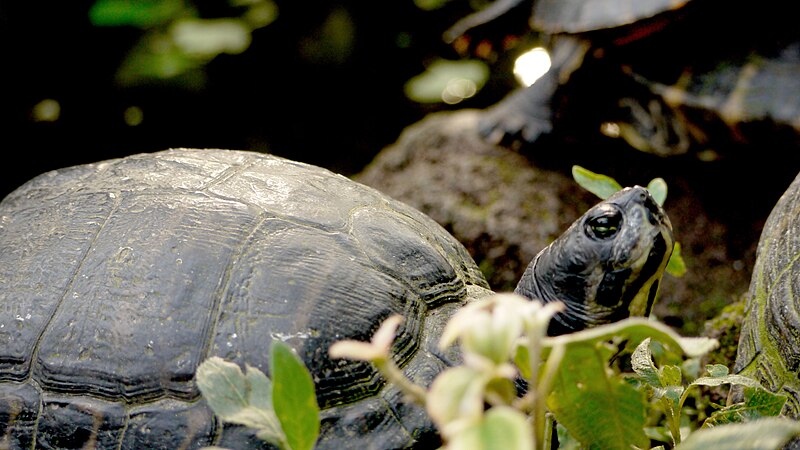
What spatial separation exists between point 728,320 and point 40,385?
1.26 metres

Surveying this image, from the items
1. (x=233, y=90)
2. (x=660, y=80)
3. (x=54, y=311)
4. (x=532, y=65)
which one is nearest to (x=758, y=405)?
(x=54, y=311)

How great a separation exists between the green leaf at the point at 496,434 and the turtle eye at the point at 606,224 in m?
0.67

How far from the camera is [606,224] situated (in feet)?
3.81

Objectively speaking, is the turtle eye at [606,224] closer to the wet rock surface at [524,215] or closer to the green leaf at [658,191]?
the green leaf at [658,191]

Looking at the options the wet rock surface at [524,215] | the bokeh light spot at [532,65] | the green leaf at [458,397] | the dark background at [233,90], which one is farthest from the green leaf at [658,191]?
the dark background at [233,90]

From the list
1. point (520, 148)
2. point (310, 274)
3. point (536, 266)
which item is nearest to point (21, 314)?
point (310, 274)

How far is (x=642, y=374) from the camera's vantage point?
1.07 meters

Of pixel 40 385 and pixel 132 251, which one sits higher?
pixel 132 251

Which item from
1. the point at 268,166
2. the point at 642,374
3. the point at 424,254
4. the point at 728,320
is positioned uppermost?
the point at 268,166

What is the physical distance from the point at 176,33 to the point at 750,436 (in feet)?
9.06

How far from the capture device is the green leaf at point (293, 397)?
72cm

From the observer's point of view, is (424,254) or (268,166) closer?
(424,254)

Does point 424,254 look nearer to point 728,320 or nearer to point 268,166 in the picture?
point 268,166

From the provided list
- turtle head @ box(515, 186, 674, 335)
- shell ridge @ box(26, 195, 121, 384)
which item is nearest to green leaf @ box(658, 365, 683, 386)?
turtle head @ box(515, 186, 674, 335)
